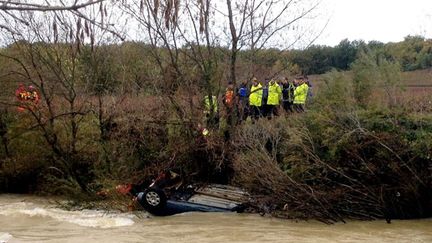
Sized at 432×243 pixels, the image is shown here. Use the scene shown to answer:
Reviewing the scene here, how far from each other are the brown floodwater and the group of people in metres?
3.66

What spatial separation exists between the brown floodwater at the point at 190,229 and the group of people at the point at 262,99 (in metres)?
3.66

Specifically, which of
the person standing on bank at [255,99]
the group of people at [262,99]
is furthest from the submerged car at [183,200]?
the person standing on bank at [255,99]

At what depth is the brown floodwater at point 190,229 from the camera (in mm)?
11422

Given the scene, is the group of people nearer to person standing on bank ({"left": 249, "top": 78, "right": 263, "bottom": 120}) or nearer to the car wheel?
person standing on bank ({"left": 249, "top": 78, "right": 263, "bottom": 120})

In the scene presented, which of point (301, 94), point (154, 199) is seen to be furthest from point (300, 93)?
point (154, 199)

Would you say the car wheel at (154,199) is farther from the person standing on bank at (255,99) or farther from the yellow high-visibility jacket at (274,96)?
the yellow high-visibility jacket at (274,96)

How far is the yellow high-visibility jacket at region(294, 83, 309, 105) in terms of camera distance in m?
18.0

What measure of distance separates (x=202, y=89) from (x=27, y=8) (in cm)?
1363

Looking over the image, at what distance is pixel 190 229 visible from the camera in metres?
12.3

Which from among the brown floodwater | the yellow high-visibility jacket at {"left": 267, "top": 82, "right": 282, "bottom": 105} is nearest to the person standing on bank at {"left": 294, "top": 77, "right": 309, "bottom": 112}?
the yellow high-visibility jacket at {"left": 267, "top": 82, "right": 282, "bottom": 105}

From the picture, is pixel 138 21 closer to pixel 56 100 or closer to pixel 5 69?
pixel 56 100

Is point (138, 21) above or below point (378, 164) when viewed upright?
above

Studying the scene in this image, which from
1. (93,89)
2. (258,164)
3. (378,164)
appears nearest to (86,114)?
(93,89)

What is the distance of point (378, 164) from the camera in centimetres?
1308
